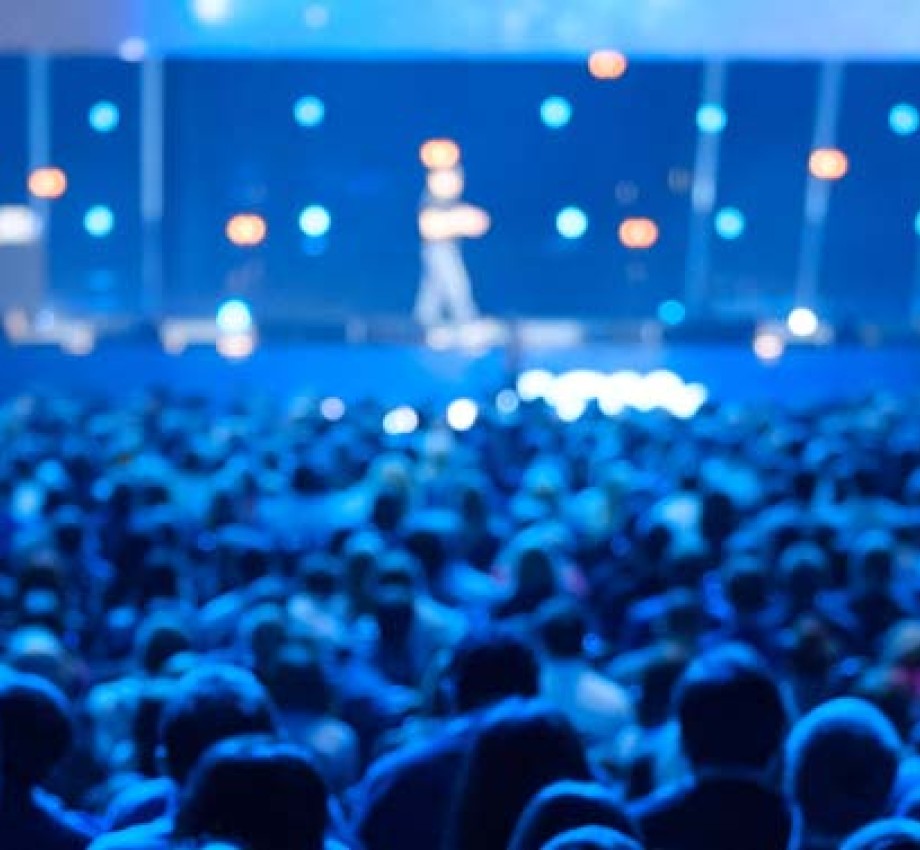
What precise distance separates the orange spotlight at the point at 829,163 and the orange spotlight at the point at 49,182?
20.4 feet

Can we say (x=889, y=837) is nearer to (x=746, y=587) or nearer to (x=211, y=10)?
(x=746, y=587)

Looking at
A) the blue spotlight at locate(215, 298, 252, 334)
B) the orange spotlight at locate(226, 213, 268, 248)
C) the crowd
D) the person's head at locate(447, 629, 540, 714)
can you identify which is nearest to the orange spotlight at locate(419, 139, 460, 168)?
the orange spotlight at locate(226, 213, 268, 248)

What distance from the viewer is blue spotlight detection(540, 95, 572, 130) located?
14.9m

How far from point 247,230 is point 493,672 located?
11.9 metres

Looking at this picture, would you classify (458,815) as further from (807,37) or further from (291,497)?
(807,37)

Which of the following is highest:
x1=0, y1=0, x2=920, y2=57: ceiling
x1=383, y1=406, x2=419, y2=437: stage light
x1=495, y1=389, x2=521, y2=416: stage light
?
x1=0, y1=0, x2=920, y2=57: ceiling

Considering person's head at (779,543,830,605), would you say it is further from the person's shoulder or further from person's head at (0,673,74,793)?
the person's shoulder

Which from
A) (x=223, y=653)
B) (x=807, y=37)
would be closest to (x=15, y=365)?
(x=807, y=37)

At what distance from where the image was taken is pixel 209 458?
8297 millimetres

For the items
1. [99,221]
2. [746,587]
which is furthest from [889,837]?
[99,221]

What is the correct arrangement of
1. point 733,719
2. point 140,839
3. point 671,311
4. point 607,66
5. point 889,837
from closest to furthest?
point 889,837
point 140,839
point 733,719
point 607,66
point 671,311

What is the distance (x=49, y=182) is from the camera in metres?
14.9

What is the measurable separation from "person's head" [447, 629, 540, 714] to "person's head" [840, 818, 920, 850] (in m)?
1.12

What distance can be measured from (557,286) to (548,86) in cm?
165
